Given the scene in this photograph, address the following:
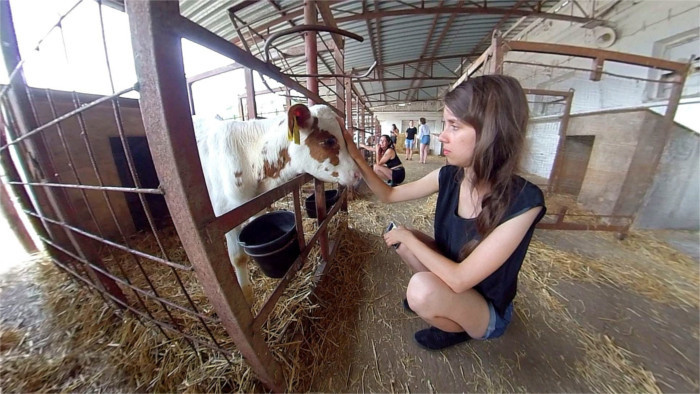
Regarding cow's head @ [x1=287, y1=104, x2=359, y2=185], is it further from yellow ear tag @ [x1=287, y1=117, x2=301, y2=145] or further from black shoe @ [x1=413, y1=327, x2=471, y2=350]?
black shoe @ [x1=413, y1=327, x2=471, y2=350]

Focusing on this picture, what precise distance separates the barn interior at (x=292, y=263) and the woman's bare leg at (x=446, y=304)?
340 mm

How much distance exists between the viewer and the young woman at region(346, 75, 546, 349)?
1.04m

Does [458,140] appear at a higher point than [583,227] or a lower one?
higher

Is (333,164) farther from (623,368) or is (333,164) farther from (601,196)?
(601,196)

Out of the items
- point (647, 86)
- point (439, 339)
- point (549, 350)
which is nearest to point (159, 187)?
point (439, 339)

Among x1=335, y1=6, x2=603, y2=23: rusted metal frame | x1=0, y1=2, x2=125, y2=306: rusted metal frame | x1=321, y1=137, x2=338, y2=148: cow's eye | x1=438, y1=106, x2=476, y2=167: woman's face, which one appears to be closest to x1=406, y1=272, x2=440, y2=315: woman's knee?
x1=438, y1=106, x2=476, y2=167: woman's face

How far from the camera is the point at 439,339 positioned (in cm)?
146

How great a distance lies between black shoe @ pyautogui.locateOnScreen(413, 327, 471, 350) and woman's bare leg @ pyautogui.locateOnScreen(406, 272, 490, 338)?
0.65 ft

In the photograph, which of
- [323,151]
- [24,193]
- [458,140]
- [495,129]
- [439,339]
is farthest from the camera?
[24,193]

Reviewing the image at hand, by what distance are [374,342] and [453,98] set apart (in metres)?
1.60

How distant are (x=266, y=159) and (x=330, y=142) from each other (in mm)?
532

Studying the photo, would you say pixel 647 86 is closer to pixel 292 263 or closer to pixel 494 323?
pixel 494 323

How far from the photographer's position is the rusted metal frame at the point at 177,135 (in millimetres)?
598

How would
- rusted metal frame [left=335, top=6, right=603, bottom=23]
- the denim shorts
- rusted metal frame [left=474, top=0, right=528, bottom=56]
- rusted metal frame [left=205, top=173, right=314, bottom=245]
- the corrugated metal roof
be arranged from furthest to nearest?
rusted metal frame [left=474, top=0, right=528, bottom=56] < rusted metal frame [left=335, top=6, right=603, bottom=23] < the corrugated metal roof < the denim shorts < rusted metal frame [left=205, top=173, right=314, bottom=245]
